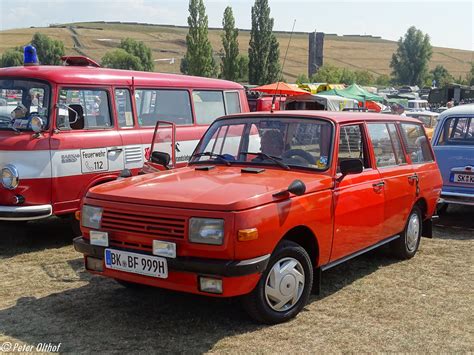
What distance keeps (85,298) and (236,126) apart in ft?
7.54

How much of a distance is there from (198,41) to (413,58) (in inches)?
2713

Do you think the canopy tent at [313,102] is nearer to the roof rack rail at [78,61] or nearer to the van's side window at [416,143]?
the roof rack rail at [78,61]

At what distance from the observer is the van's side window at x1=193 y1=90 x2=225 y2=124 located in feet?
31.0

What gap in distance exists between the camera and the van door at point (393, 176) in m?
6.15

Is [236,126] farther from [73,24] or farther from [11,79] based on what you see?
[73,24]

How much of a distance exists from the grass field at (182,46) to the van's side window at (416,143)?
99.9 m

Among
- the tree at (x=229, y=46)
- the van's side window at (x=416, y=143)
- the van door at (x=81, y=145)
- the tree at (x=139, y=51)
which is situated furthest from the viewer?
the tree at (x=139, y=51)

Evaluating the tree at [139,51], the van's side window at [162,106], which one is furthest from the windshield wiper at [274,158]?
the tree at [139,51]

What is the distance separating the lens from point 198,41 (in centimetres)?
6238

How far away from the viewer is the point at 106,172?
7.72m

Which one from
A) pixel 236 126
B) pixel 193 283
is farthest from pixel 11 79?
pixel 193 283

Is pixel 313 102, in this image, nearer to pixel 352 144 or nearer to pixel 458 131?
pixel 458 131

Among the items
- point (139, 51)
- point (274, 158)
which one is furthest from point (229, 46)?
point (274, 158)

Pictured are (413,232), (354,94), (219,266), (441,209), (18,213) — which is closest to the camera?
(219,266)
